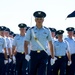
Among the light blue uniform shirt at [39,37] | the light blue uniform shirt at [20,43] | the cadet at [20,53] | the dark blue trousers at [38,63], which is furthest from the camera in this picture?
the light blue uniform shirt at [20,43]

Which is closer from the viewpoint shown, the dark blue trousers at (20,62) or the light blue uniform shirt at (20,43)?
the dark blue trousers at (20,62)

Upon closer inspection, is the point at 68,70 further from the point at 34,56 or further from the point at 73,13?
the point at 34,56

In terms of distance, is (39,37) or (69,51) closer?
(39,37)

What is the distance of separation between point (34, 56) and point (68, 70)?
16.3 feet

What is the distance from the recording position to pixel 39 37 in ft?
30.8

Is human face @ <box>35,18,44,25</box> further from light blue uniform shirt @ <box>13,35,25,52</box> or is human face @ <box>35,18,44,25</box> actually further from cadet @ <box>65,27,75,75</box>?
cadet @ <box>65,27,75,75</box>

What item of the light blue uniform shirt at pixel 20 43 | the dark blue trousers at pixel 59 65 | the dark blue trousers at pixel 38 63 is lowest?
the dark blue trousers at pixel 59 65

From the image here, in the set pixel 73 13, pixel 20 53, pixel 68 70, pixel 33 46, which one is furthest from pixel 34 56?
pixel 68 70

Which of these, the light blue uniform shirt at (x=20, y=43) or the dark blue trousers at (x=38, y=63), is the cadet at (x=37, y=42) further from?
the light blue uniform shirt at (x=20, y=43)

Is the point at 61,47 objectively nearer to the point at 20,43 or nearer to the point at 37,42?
the point at 20,43

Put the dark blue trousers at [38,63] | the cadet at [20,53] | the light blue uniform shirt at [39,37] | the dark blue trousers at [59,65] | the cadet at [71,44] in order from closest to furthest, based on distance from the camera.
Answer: the dark blue trousers at [38,63] → the light blue uniform shirt at [39,37] → the dark blue trousers at [59,65] → the cadet at [20,53] → the cadet at [71,44]

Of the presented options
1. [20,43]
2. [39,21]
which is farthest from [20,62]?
[39,21]

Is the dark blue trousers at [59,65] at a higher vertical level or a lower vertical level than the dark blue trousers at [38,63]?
lower

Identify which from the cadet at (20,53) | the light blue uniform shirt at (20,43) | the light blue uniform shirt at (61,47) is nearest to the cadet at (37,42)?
the light blue uniform shirt at (61,47)
